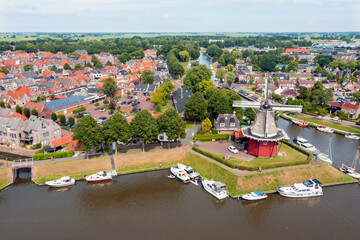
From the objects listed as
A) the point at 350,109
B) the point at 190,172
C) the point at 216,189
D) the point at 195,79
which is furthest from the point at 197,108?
the point at 350,109

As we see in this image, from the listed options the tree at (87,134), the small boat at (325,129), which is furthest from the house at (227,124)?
the tree at (87,134)

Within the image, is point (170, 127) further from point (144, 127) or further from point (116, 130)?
point (116, 130)

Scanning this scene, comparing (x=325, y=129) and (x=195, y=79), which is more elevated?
(x=195, y=79)

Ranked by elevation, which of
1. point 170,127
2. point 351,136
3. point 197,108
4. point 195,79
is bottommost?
point 351,136

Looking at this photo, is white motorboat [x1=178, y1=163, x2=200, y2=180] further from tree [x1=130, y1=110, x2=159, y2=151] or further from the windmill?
the windmill

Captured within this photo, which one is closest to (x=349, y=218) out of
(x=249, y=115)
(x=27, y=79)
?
(x=249, y=115)

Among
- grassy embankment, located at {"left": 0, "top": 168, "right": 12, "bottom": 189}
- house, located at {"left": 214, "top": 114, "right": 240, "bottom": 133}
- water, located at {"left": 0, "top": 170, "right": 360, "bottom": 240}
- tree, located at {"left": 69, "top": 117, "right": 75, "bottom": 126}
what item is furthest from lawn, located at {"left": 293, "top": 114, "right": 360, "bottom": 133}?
grassy embankment, located at {"left": 0, "top": 168, "right": 12, "bottom": 189}

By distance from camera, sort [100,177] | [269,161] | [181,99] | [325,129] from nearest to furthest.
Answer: [100,177] → [269,161] → [325,129] → [181,99]
